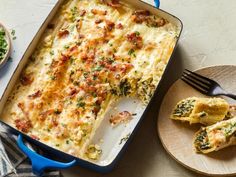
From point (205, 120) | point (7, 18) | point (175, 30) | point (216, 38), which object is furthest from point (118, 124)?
point (7, 18)

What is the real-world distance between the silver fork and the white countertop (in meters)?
0.14

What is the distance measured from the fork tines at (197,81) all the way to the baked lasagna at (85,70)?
0.14 meters

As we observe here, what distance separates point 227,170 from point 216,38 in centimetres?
82

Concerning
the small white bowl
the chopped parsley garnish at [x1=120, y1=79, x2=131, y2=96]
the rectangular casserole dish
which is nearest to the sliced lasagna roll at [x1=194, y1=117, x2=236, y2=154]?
the rectangular casserole dish

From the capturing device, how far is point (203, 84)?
2.61m

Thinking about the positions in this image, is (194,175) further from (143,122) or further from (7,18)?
(7,18)

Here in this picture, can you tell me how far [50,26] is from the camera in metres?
2.76

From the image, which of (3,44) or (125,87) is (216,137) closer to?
(125,87)

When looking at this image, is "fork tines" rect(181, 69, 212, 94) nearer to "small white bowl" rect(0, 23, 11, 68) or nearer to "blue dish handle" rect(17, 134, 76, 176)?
"blue dish handle" rect(17, 134, 76, 176)

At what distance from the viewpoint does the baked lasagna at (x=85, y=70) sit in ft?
8.09

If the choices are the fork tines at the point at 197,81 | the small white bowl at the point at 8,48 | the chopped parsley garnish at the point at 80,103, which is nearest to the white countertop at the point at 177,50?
the small white bowl at the point at 8,48

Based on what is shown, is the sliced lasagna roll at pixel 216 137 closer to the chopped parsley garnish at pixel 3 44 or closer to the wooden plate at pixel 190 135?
the wooden plate at pixel 190 135

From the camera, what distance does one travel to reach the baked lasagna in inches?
97.1

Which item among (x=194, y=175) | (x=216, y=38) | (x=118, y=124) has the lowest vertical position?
(x=194, y=175)
